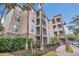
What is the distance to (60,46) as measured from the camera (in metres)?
1.55

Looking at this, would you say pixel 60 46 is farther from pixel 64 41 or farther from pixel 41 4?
pixel 41 4

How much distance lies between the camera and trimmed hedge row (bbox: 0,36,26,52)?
5.03 feet

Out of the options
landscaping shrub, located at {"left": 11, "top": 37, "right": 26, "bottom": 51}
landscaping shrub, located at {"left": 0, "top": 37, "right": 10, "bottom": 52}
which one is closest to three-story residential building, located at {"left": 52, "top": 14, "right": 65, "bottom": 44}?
landscaping shrub, located at {"left": 11, "top": 37, "right": 26, "bottom": 51}

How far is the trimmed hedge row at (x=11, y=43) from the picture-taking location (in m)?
1.53

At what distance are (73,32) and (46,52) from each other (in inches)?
11.5

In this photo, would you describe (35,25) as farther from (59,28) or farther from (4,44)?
(4,44)

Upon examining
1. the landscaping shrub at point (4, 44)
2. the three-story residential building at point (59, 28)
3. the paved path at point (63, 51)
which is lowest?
the paved path at point (63, 51)

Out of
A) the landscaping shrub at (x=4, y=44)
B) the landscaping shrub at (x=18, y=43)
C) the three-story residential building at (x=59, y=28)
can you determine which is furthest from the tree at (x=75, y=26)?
the landscaping shrub at (x=4, y=44)

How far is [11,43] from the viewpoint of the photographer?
1.55 m

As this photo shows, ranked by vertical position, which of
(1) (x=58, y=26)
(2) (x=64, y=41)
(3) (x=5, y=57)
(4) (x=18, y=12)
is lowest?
(3) (x=5, y=57)

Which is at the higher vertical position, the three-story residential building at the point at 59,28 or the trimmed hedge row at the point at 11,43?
the three-story residential building at the point at 59,28

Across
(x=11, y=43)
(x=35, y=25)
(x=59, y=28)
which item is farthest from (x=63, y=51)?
(x=11, y=43)

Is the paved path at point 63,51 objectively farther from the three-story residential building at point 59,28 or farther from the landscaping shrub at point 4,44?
the landscaping shrub at point 4,44

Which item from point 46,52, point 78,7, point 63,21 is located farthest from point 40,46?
point 78,7
